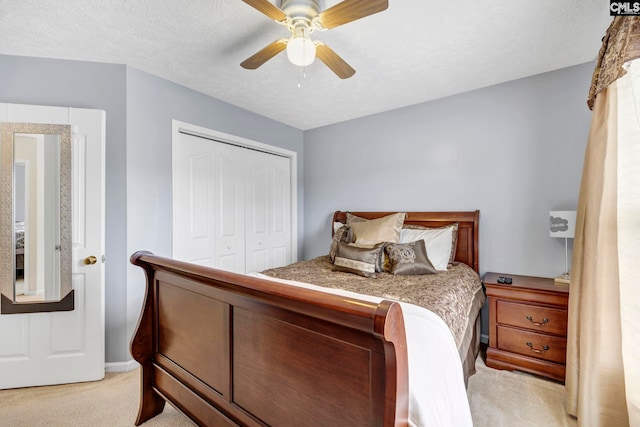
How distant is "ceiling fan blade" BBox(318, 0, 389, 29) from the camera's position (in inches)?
54.4

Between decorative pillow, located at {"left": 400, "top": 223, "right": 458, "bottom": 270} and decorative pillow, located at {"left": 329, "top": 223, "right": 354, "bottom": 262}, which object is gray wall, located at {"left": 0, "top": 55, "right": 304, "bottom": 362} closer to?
decorative pillow, located at {"left": 329, "top": 223, "right": 354, "bottom": 262}

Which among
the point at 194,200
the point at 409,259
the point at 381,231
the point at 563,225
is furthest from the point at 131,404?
the point at 563,225

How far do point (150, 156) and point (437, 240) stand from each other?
270 cm

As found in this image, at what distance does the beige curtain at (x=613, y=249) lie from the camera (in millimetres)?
1412

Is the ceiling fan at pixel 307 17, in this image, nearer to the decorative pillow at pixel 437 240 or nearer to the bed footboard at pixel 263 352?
the bed footboard at pixel 263 352

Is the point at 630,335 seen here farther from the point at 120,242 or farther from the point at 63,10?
the point at 63,10

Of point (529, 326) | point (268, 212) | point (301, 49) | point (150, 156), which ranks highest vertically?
point (301, 49)

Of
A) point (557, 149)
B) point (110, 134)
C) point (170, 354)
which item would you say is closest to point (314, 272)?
point (170, 354)

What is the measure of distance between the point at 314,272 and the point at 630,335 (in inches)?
73.6

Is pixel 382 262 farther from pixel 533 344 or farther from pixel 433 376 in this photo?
pixel 433 376

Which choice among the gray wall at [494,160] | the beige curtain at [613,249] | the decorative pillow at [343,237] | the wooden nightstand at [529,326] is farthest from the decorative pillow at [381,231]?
the beige curtain at [613,249]

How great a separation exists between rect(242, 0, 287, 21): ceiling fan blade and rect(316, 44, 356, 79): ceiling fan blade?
0.31m

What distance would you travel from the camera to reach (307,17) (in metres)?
1.59

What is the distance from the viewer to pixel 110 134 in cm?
235
